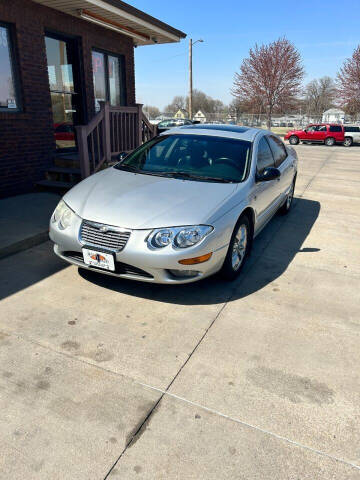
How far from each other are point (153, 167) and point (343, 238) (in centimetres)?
311

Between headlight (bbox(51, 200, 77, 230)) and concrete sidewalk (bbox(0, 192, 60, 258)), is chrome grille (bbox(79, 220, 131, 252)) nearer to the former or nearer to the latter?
headlight (bbox(51, 200, 77, 230))

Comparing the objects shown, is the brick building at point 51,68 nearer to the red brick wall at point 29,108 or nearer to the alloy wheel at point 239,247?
the red brick wall at point 29,108

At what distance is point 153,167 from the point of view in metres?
4.50

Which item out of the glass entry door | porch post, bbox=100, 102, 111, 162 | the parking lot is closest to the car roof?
the parking lot

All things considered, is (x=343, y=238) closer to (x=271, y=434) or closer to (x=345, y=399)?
(x=345, y=399)

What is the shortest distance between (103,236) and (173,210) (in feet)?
2.20

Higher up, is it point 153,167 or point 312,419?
point 153,167

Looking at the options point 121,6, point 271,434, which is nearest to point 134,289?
point 271,434

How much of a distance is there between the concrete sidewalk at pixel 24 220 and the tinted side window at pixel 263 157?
2950 mm

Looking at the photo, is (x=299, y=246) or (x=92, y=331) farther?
(x=299, y=246)

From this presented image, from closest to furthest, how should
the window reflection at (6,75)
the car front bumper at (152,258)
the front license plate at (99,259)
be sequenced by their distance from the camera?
the car front bumper at (152,258) < the front license plate at (99,259) < the window reflection at (6,75)

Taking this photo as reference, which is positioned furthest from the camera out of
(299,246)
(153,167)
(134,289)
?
(299,246)

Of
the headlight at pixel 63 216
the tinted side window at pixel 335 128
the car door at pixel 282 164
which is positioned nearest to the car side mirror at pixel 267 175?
the car door at pixel 282 164

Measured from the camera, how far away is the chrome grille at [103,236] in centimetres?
326
